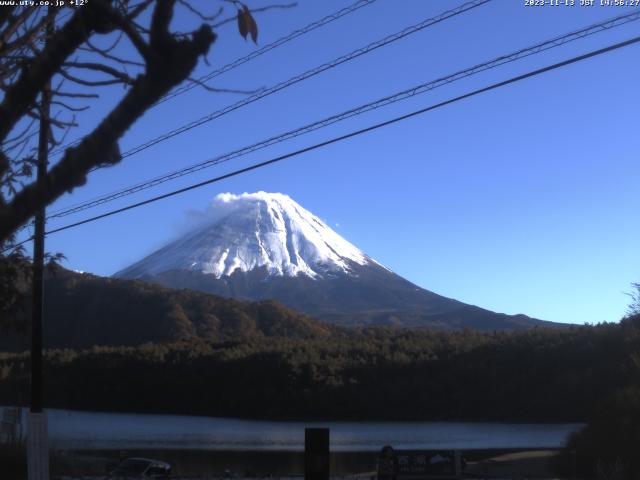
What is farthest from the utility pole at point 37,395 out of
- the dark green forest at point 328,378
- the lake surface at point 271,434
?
the dark green forest at point 328,378

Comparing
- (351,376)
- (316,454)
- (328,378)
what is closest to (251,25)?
(316,454)

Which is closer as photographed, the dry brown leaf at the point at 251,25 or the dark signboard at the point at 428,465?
the dry brown leaf at the point at 251,25

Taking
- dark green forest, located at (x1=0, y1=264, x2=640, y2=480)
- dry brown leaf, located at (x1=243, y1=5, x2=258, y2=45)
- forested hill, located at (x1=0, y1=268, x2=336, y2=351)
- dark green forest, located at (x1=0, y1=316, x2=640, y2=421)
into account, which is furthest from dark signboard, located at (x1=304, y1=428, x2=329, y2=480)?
forested hill, located at (x1=0, y1=268, x2=336, y2=351)

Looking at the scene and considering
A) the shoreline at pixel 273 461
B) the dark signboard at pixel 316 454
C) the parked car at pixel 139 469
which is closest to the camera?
the dark signboard at pixel 316 454

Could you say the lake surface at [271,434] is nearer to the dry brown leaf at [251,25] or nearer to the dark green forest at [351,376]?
the dark green forest at [351,376]

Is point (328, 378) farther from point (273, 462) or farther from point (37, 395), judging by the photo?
point (37, 395)

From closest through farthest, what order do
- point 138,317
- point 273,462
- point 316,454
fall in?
point 316,454 < point 273,462 < point 138,317

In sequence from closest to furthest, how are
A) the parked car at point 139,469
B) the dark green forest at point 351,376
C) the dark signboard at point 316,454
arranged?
1. the dark signboard at point 316,454
2. the parked car at point 139,469
3. the dark green forest at point 351,376
